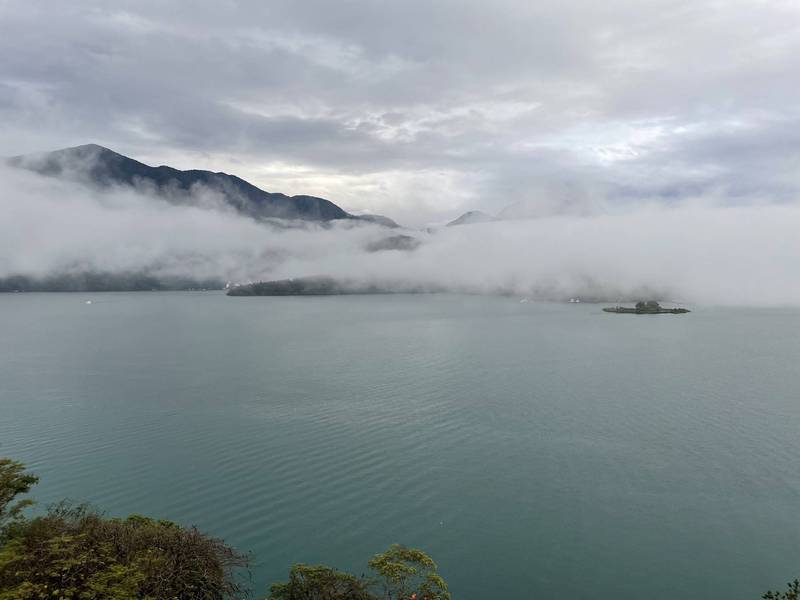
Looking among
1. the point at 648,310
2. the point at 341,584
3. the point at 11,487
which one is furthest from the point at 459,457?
the point at 648,310

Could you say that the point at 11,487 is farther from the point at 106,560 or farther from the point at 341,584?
the point at 341,584

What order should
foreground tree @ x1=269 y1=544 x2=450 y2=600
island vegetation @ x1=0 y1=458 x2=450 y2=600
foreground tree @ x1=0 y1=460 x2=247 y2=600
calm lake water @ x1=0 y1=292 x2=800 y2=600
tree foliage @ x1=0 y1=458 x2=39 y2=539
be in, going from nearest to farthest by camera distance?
foreground tree @ x1=0 y1=460 x2=247 y2=600, island vegetation @ x1=0 y1=458 x2=450 y2=600, foreground tree @ x1=269 y1=544 x2=450 y2=600, tree foliage @ x1=0 y1=458 x2=39 y2=539, calm lake water @ x1=0 y1=292 x2=800 y2=600

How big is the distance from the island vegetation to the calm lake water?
7.76 ft

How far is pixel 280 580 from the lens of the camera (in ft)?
58.7

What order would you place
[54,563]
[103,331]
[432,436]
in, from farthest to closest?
1. [103,331]
2. [432,436]
3. [54,563]

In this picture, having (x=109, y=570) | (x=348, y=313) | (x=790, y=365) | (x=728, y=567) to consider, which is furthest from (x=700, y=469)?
(x=348, y=313)

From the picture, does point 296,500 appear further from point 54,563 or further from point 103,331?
point 103,331

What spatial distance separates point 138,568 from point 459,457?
17562 millimetres

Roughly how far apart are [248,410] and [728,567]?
29591 millimetres

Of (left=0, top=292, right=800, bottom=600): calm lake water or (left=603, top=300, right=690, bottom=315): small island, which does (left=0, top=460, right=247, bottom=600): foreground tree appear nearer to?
(left=0, top=292, right=800, bottom=600): calm lake water

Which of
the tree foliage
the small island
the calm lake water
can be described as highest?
the small island

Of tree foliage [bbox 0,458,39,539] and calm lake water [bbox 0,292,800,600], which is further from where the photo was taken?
calm lake water [bbox 0,292,800,600]

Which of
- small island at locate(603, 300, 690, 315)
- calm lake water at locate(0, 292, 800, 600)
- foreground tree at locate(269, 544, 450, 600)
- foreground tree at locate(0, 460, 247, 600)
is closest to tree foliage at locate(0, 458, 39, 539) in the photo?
foreground tree at locate(0, 460, 247, 600)

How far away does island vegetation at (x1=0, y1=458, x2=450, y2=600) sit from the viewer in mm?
13430
